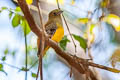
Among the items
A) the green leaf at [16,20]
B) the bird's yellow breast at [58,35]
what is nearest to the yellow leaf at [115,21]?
the bird's yellow breast at [58,35]

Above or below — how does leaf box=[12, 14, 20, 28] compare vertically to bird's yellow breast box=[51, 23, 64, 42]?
above

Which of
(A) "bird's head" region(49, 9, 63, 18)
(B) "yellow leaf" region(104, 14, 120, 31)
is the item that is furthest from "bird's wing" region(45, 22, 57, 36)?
(B) "yellow leaf" region(104, 14, 120, 31)

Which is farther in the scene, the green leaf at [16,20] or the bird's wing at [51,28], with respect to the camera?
the bird's wing at [51,28]

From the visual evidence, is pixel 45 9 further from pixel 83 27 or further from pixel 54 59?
pixel 54 59

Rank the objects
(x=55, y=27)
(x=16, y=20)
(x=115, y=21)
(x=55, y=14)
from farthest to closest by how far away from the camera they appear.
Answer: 1. (x=55, y=14)
2. (x=55, y=27)
3. (x=115, y=21)
4. (x=16, y=20)

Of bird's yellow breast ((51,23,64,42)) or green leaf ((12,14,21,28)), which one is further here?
bird's yellow breast ((51,23,64,42))

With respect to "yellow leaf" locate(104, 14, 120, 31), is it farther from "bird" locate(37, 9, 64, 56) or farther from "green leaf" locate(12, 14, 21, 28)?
"green leaf" locate(12, 14, 21, 28)

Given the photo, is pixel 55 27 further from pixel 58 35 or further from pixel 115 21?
pixel 115 21

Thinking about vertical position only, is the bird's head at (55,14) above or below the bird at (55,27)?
above

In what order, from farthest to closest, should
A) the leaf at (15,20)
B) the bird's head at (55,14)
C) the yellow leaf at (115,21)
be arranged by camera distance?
the bird's head at (55,14), the yellow leaf at (115,21), the leaf at (15,20)

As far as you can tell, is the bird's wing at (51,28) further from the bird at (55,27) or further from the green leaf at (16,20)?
the green leaf at (16,20)

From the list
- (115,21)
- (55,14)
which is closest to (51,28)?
(55,14)

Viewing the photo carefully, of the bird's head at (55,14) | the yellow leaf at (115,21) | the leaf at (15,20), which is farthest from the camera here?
the bird's head at (55,14)

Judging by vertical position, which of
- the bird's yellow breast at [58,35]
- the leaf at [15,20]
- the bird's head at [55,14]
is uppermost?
the bird's head at [55,14]
